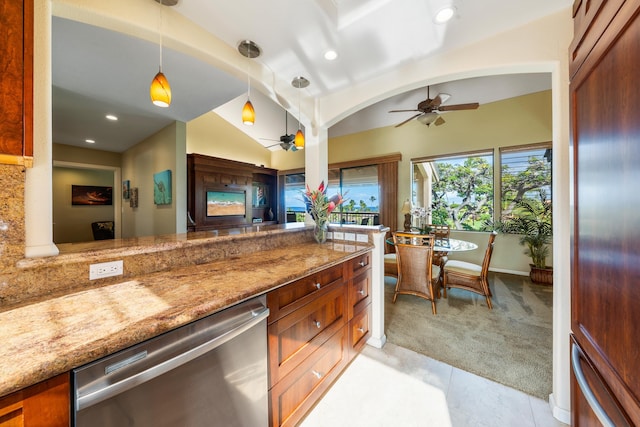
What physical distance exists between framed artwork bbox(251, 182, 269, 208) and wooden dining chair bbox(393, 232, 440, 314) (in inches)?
184

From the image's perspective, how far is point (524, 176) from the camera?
13.7 ft

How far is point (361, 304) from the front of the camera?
198cm

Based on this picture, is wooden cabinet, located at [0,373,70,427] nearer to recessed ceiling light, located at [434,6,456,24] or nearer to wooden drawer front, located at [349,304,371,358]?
wooden drawer front, located at [349,304,371,358]

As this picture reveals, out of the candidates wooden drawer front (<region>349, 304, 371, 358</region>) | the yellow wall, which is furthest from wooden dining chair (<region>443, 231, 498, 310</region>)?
the yellow wall

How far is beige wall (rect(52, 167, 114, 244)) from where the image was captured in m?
5.94

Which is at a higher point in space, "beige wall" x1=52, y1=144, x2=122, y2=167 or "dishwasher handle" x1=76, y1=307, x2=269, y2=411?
"beige wall" x1=52, y1=144, x2=122, y2=167

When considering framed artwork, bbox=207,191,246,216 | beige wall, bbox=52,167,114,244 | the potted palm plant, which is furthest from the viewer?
beige wall, bbox=52,167,114,244

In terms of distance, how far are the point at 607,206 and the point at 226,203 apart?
19.4 ft

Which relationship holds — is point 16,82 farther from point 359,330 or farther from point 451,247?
point 451,247

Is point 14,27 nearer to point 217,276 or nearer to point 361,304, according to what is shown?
Answer: point 217,276

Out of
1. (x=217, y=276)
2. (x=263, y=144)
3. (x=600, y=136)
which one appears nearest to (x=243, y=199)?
(x=263, y=144)

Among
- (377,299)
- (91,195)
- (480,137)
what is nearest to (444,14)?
(377,299)

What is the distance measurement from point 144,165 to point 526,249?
25.6ft

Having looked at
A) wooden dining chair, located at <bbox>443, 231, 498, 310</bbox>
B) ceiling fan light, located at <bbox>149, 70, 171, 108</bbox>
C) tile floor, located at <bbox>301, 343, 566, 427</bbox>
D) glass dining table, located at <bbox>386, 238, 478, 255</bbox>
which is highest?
ceiling fan light, located at <bbox>149, 70, 171, 108</bbox>
